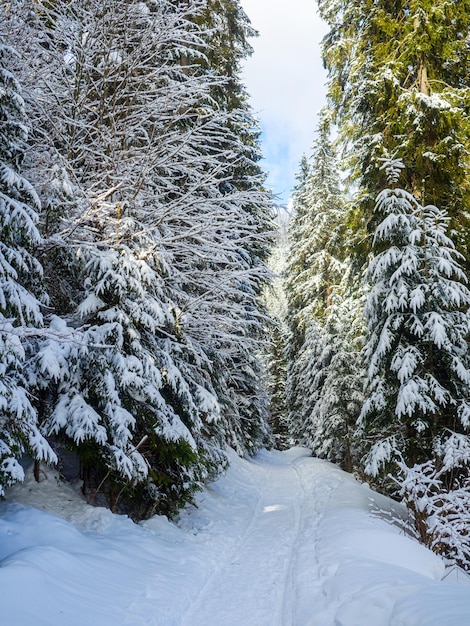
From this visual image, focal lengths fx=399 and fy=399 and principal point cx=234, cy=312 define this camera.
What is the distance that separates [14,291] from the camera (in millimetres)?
5047

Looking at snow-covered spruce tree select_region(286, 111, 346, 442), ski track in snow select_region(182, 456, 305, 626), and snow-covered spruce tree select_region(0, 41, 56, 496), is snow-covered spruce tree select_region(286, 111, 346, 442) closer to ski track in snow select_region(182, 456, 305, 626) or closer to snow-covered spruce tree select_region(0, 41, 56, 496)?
ski track in snow select_region(182, 456, 305, 626)

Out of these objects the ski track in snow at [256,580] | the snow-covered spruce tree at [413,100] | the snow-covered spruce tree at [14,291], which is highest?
the snow-covered spruce tree at [413,100]

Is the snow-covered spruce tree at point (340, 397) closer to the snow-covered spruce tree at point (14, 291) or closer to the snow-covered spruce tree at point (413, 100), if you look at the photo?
the snow-covered spruce tree at point (413, 100)

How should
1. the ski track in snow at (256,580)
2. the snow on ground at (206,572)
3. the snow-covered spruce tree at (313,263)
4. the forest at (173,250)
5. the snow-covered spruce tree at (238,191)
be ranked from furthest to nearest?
the snow-covered spruce tree at (313,263), the snow-covered spruce tree at (238,191), the forest at (173,250), the ski track in snow at (256,580), the snow on ground at (206,572)

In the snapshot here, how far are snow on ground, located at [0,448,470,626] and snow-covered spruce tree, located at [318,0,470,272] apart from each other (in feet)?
21.0

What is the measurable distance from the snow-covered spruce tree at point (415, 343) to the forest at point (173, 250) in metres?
0.04

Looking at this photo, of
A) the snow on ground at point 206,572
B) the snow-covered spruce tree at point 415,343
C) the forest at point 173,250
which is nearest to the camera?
the snow on ground at point 206,572

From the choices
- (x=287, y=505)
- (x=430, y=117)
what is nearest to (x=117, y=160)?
(x=430, y=117)

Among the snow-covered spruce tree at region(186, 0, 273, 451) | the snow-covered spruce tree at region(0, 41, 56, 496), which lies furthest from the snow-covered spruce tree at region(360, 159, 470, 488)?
the snow-covered spruce tree at region(0, 41, 56, 496)

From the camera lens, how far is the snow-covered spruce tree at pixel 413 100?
8344mm

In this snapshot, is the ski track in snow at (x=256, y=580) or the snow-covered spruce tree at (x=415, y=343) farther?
the snow-covered spruce tree at (x=415, y=343)

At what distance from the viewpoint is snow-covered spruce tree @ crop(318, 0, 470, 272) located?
8.34 meters

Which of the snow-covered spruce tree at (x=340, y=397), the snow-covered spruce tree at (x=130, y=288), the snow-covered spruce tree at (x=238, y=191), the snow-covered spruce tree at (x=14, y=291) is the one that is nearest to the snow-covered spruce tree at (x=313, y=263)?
the snow-covered spruce tree at (x=340, y=397)

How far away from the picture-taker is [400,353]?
766 cm
